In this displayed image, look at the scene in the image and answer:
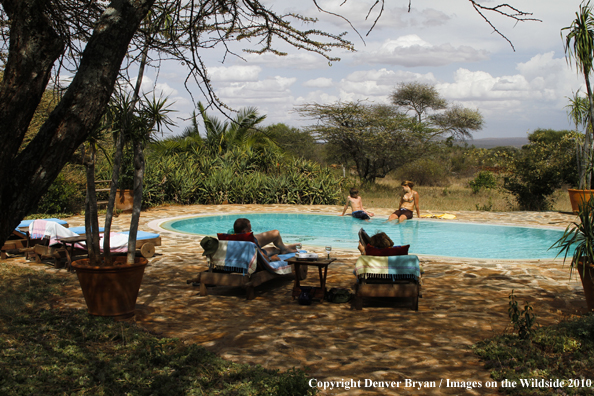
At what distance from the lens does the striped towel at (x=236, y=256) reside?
591 centimetres

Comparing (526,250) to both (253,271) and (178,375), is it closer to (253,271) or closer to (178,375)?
(253,271)

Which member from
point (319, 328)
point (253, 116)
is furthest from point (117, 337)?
point (253, 116)

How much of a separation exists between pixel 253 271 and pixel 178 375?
2455 millimetres

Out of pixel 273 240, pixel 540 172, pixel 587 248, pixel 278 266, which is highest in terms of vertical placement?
pixel 540 172

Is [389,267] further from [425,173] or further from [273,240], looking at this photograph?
[425,173]

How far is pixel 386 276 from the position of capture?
5.51 meters

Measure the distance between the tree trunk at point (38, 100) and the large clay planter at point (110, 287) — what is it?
7.04 feet

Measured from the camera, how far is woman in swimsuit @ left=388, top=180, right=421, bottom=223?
1367cm

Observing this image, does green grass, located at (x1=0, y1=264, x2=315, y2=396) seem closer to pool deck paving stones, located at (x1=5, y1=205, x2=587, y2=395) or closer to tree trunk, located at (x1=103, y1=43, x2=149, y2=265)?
pool deck paving stones, located at (x1=5, y1=205, x2=587, y2=395)

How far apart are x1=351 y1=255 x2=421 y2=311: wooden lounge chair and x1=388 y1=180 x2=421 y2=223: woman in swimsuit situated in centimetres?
833

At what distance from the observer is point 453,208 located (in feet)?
55.0

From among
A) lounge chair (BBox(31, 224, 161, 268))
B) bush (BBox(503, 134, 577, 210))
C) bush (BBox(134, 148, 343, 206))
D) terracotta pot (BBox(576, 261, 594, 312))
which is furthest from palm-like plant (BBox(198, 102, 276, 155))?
terracotta pot (BBox(576, 261, 594, 312))

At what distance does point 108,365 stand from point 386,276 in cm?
309

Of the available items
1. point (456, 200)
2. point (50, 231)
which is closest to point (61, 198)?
point (50, 231)
